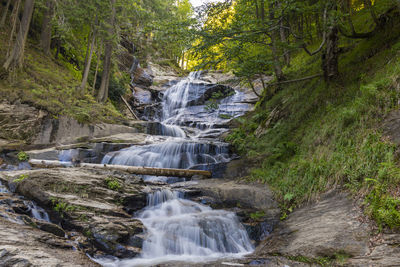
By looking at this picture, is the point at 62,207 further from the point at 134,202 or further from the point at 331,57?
the point at 331,57

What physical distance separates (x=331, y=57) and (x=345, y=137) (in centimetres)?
333

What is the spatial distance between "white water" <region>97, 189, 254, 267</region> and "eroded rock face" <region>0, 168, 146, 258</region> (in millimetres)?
288

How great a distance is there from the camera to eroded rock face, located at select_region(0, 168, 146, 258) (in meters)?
4.37

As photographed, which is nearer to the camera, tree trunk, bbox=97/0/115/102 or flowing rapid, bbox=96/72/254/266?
flowing rapid, bbox=96/72/254/266

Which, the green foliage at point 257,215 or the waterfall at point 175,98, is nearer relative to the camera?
the green foliage at point 257,215

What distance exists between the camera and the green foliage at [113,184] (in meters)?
6.21

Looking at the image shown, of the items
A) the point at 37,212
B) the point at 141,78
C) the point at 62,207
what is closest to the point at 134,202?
the point at 62,207

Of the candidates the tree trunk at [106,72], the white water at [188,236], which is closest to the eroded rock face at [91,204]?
the white water at [188,236]

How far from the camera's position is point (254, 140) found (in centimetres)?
1030

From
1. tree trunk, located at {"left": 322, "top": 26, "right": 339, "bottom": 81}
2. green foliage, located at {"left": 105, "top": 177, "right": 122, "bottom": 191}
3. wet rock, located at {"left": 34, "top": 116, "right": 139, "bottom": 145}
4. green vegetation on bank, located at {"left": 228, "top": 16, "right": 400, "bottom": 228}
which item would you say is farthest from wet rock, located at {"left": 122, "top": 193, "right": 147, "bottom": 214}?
tree trunk, located at {"left": 322, "top": 26, "right": 339, "bottom": 81}

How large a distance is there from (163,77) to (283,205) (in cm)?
2515

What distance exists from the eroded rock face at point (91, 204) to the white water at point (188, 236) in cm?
29

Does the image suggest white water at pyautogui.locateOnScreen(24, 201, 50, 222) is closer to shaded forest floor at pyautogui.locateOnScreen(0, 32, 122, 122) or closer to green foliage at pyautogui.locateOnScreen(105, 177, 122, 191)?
green foliage at pyautogui.locateOnScreen(105, 177, 122, 191)

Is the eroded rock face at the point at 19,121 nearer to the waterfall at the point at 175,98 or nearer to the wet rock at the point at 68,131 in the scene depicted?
the wet rock at the point at 68,131
